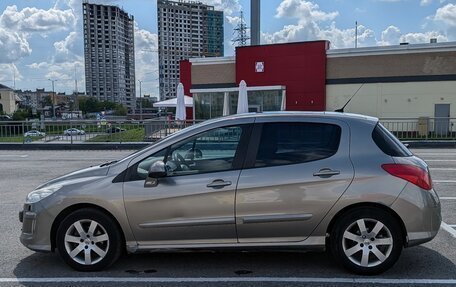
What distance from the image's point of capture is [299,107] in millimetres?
30750

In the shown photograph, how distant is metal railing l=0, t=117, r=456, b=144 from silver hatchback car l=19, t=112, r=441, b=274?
14.0m

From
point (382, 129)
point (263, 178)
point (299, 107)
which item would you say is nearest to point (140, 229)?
point (263, 178)

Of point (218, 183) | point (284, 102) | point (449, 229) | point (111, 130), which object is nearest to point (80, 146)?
point (111, 130)

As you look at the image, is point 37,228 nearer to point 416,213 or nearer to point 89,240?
point 89,240

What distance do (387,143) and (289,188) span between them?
43.5 inches

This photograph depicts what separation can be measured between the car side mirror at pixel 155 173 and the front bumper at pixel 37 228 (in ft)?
3.51

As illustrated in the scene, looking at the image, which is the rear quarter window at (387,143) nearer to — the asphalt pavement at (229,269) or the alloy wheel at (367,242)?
the alloy wheel at (367,242)

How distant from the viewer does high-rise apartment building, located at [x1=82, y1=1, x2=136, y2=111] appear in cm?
11062

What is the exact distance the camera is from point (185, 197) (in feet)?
14.0

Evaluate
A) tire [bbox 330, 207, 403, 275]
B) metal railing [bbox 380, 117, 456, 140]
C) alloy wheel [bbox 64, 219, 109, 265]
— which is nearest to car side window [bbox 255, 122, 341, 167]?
tire [bbox 330, 207, 403, 275]

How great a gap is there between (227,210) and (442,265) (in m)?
2.33

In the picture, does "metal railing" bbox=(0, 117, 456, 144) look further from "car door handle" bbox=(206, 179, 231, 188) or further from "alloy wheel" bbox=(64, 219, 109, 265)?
"car door handle" bbox=(206, 179, 231, 188)

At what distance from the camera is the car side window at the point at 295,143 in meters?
4.31

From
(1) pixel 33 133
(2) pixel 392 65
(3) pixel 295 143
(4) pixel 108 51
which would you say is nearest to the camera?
(3) pixel 295 143
